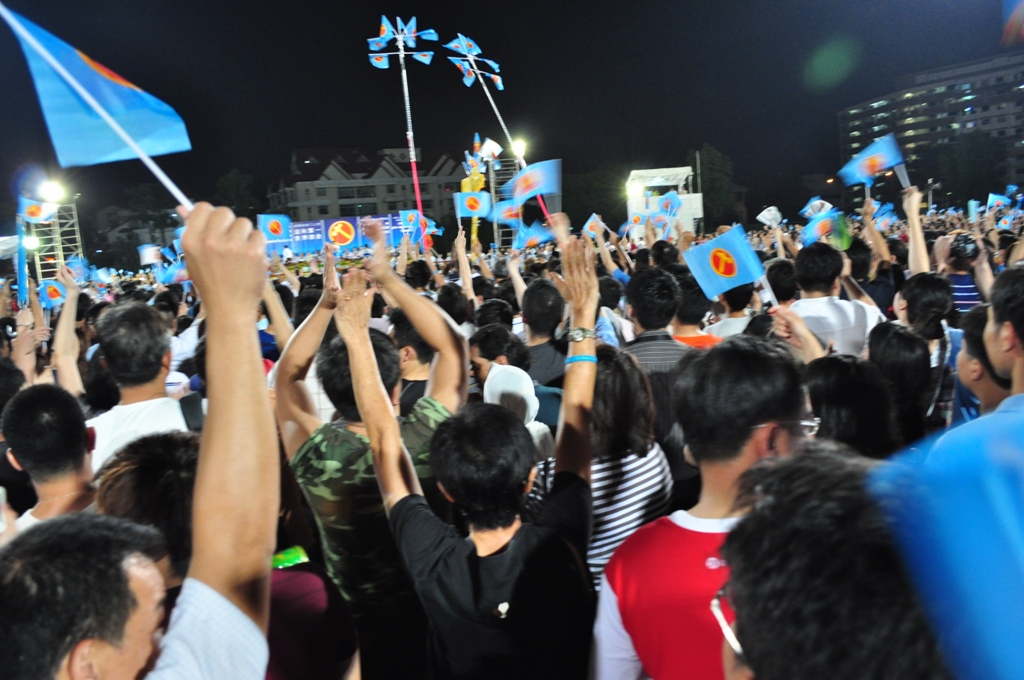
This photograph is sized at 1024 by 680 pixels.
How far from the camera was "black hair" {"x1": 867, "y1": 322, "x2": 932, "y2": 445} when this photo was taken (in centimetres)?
337

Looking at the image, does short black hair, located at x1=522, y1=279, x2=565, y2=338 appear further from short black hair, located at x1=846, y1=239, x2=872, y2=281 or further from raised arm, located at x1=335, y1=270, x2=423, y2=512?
short black hair, located at x1=846, y1=239, x2=872, y2=281

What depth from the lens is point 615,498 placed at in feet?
8.89

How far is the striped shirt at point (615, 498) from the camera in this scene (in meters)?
2.65

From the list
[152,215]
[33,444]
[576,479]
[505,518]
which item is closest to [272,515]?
[505,518]

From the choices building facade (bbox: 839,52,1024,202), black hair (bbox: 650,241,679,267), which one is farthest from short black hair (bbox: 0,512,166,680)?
building facade (bbox: 839,52,1024,202)

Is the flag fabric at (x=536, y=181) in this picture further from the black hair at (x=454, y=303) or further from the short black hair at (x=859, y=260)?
the short black hair at (x=859, y=260)

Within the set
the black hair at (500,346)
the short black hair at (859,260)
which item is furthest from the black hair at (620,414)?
the short black hair at (859,260)

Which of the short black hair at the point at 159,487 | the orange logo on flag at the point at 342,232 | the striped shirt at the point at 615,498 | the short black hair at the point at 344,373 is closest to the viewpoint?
the short black hair at the point at 159,487

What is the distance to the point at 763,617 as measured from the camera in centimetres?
91

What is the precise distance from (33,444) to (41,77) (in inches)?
54.8

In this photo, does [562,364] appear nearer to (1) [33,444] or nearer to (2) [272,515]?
(1) [33,444]

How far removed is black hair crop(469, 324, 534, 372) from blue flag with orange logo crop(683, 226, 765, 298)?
4.12ft

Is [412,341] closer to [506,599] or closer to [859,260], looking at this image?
[506,599]

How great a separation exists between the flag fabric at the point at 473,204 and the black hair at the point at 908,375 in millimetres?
10062
